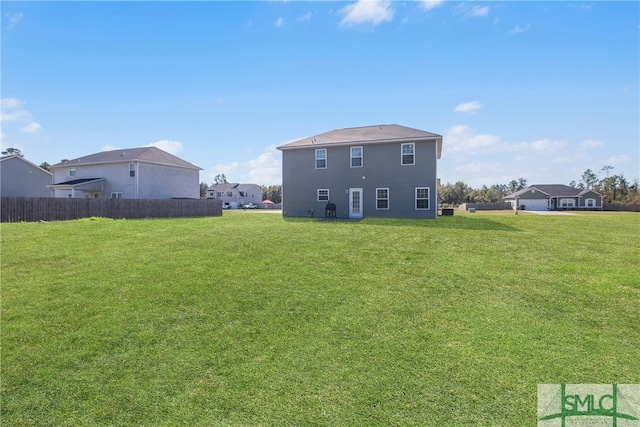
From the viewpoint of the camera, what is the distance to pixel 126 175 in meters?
27.9

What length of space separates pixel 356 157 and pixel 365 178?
5.23 ft

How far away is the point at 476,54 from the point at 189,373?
1343 cm

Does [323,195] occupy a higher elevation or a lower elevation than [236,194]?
lower

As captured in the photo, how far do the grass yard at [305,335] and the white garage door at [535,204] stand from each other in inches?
2148

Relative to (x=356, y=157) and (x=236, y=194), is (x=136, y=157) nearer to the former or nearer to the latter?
(x=356, y=157)

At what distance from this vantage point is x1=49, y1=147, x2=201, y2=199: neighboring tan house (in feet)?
90.7

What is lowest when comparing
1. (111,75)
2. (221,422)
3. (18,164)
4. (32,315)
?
(221,422)

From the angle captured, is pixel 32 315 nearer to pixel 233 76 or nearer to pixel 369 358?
pixel 369 358

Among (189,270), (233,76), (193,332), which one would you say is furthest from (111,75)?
(193,332)

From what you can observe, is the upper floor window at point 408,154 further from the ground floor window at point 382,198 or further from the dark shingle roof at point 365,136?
the ground floor window at point 382,198

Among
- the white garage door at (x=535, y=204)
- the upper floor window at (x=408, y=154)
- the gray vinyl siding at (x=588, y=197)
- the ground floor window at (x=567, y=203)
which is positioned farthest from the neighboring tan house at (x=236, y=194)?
the gray vinyl siding at (x=588, y=197)

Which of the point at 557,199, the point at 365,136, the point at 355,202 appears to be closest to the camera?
the point at 355,202

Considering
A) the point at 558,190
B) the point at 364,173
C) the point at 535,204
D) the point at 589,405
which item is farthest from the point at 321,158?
the point at 558,190

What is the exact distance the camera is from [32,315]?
199 inches
